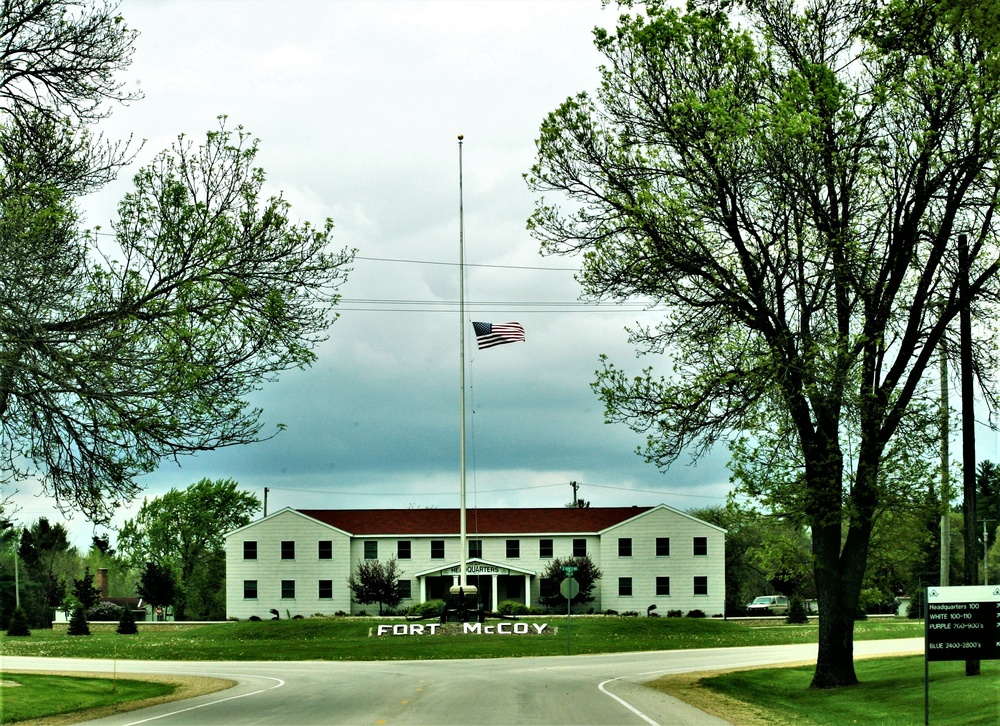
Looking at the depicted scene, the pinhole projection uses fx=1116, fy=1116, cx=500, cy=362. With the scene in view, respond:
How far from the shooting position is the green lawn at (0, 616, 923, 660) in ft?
143

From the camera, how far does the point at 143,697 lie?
24359mm

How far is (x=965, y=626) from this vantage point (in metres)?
17.0

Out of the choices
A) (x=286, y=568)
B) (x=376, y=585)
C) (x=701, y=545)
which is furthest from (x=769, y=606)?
(x=286, y=568)

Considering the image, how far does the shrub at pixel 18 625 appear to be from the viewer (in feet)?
209

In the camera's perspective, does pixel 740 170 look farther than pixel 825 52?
No

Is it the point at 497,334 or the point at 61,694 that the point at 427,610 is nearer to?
the point at 497,334

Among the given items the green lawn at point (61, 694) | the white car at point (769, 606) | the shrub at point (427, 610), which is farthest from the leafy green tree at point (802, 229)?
the white car at point (769, 606)

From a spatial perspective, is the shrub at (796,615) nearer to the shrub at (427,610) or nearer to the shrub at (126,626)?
the shrub at (427,610)

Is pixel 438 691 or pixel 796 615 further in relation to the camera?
pixel 796 615

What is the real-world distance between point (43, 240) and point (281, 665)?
24675mm

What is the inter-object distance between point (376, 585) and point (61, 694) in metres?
45.1

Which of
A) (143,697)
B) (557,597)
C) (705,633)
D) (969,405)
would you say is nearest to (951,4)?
(969,405)

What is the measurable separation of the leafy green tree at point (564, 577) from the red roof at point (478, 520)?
324 centimetres

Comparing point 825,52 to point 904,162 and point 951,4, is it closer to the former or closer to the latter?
point 904,162
